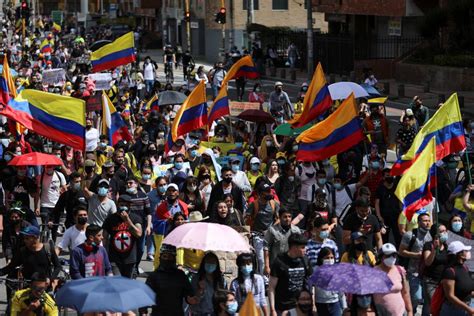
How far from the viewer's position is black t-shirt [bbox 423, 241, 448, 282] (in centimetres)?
1210

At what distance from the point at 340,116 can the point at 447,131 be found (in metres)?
2.72

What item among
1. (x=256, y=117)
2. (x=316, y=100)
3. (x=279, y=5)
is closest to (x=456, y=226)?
(x=316, y=100)

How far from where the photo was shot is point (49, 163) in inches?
665

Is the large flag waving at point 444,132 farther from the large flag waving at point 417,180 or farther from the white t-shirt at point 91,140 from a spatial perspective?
the white t-shirt at point 91,140

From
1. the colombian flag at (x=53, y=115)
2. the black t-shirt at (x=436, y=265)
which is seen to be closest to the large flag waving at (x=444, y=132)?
the black t-shirt at (x=436, y=265)

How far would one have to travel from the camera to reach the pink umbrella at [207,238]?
11984 mm

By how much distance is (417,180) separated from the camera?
13.1m

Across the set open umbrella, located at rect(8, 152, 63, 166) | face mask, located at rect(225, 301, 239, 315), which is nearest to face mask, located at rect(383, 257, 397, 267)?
face mask, located at rect(225, 301, 239, 315)

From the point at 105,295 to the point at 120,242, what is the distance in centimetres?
387

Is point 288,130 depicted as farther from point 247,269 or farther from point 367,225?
point 247,269

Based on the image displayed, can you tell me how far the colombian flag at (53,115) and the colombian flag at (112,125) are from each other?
9.45ft

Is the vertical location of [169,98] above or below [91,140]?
above

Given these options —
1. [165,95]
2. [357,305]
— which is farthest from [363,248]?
[165,95]

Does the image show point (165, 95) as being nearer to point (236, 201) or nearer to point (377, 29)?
point (236, 201)
